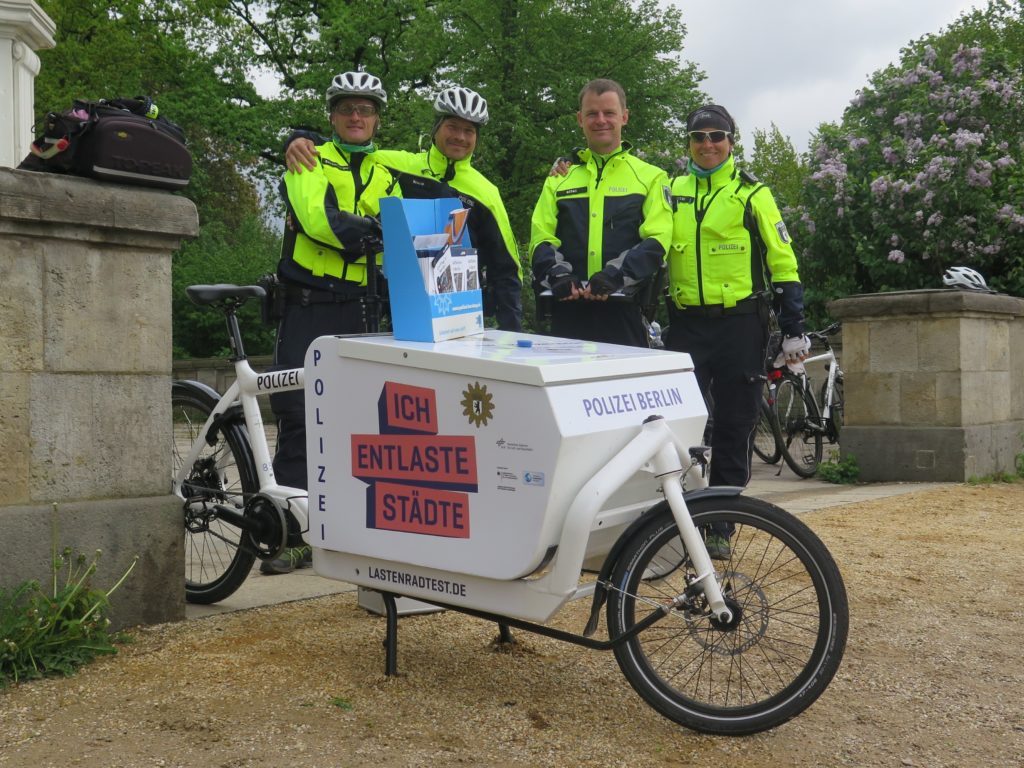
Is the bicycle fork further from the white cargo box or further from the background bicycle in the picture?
the background bicycle

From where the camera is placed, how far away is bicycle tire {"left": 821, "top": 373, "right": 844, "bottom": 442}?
10.0m

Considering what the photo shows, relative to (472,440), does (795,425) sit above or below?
below

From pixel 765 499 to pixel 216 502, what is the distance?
15.1 ft

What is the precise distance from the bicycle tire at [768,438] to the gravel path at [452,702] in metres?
4.93

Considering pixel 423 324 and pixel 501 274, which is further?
pixel 501 274

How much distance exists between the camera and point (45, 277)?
4.00m

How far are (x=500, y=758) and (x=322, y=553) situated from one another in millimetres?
1017

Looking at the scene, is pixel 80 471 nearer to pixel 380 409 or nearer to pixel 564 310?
pixel 380 409


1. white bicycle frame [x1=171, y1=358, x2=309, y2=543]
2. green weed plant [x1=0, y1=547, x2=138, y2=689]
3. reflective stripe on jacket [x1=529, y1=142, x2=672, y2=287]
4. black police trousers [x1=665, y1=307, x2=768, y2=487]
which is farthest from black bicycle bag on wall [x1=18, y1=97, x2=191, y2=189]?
black police trousers [x1=665, y1=307, x2=768, y2=487]

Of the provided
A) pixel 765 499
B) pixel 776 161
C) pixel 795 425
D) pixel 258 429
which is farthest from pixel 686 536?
pixel 776 161

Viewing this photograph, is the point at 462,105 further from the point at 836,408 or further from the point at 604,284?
the point at 836,408

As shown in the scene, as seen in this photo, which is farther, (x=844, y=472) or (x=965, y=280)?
(x=965, y=280)

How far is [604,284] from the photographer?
5.01 meters

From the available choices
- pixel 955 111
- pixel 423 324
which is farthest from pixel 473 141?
pixel 955 111
